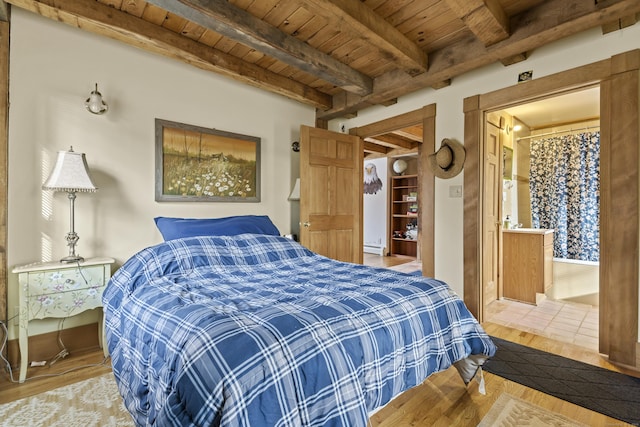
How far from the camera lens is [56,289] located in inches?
81.7

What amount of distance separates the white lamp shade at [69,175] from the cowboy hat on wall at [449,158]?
2.93 metres

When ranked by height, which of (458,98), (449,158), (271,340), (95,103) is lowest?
(271,340)

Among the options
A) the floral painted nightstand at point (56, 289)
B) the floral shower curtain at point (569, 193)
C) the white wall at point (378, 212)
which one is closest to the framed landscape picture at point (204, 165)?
the floral painted nightstand at point (56, 289)

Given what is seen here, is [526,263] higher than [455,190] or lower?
lower

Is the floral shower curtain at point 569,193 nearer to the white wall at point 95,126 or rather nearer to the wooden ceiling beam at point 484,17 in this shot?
the wooden ceiling beam at point 484,17

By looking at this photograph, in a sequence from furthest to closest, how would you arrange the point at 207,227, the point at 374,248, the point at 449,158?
the point at 374,248 < the point at 449,158 < the point at 207,227

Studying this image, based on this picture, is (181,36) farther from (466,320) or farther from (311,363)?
(466,320)

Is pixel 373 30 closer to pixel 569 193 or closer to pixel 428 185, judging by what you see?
pixel 428 185

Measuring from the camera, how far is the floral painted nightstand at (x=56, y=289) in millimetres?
1987

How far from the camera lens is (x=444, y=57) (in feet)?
9.14

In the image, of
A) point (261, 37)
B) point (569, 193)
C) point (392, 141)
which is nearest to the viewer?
point (261, 37)

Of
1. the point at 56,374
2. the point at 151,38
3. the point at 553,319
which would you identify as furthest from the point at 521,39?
the point at 56,374

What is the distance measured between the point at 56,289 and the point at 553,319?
13.9ft

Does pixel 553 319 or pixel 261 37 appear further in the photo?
pixel 553 319
